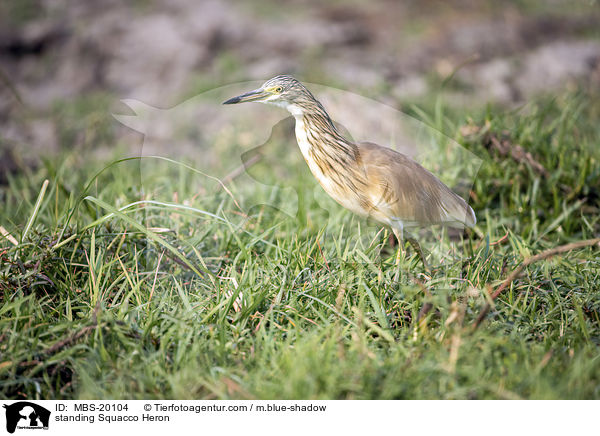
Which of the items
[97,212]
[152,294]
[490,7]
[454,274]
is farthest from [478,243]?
[490,7]

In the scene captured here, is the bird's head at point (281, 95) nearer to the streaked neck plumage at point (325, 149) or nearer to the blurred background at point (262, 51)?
the streaked neck plumage at point (325, 149)

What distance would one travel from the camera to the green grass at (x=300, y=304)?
6.16 ft

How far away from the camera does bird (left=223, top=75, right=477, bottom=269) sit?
2254 mm

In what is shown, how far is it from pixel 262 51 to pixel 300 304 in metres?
4.28

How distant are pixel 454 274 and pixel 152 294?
51.5 inches

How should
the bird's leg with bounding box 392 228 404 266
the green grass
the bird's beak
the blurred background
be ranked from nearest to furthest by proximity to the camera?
the green grass → the bird's beak → the bird's leg with bounding box 392 228 404 266 → the blurred background

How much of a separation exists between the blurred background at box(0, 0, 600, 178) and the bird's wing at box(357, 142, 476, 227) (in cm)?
273

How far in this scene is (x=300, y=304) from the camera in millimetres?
2309

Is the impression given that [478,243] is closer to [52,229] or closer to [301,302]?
[301,302]
